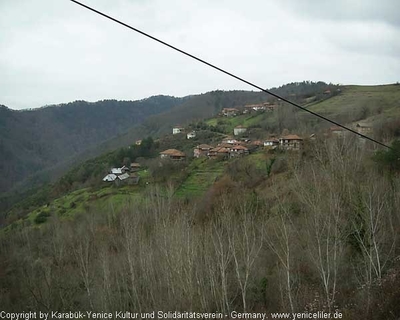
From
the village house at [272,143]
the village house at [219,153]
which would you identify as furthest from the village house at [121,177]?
the village house at [272,143]

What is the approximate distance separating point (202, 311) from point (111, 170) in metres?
42.0

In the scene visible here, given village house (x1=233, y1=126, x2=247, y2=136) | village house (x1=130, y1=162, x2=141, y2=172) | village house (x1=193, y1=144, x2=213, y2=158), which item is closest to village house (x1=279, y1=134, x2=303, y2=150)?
village house (x1=193, y1=144, x2=213, y2=158)

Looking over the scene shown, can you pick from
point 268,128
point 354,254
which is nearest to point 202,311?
point 354,254

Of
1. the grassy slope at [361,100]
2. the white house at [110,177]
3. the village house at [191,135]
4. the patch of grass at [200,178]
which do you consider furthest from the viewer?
the village house at [191,135]

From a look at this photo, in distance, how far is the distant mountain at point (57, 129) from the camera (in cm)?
9971

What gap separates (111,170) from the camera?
5175 cm

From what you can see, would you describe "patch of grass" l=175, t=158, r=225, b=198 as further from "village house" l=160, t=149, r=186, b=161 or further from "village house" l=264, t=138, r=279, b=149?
"village house" l=264, t=138, r=279, b=149

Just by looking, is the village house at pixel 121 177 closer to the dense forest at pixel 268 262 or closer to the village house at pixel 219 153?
the village house at pixel 219 153

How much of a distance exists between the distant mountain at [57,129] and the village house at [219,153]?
56.2 meters

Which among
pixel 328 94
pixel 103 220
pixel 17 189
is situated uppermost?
pixel 328 94

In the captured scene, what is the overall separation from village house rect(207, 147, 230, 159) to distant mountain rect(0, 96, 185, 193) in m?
56.2

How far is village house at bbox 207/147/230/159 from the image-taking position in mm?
46944

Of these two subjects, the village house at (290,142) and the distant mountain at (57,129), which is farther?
the distant mountain at (57,129)

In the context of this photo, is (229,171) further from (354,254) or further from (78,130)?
(78,130)
